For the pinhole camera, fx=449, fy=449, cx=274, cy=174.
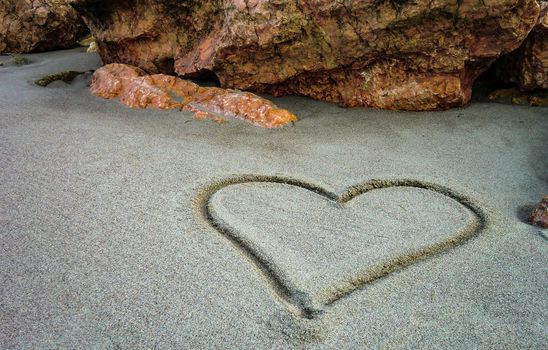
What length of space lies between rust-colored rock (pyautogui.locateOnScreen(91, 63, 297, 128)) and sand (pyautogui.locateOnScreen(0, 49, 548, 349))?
0.52 ft

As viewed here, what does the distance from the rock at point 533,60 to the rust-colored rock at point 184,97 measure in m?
1.66

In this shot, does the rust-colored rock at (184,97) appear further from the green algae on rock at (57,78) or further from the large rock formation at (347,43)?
the green algae on rock at (57,78)

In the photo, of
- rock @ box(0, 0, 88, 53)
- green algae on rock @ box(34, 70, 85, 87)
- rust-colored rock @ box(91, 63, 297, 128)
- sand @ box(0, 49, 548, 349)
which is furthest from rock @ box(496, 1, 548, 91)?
rock @ box(0, 0, 88, 53)

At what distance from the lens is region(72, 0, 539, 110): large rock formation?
9.48 feet

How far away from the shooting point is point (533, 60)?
314 centimetres

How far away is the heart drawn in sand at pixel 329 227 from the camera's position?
1759mm

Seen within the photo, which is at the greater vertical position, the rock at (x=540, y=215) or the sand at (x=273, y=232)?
the rock at (x=540, y=215)

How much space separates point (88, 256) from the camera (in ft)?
5.90

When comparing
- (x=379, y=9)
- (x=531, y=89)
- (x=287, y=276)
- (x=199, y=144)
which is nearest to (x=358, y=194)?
(x=287, y=276)

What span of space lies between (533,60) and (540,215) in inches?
62.0

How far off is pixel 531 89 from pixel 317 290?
101 inches

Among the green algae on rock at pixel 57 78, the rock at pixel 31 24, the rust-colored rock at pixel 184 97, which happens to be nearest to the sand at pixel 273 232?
the rust-colored rock at pixel 184 97

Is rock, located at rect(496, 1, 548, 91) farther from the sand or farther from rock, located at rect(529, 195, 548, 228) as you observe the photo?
rock, located at rect(529, 195, 548, 228)

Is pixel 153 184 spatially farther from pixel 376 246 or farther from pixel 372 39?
pixel 372 39
